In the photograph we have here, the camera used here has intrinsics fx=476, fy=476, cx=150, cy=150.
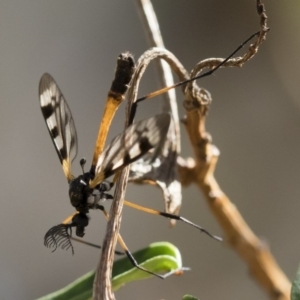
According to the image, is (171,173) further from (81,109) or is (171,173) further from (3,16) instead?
(3,16)

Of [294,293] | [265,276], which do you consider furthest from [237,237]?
[294,293]

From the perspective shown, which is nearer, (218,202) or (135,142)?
(135,142)

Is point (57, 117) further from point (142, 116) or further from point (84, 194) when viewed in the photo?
point (142, 116)

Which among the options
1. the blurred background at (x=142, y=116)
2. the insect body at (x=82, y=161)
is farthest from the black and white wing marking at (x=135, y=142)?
the blurred background at (x=142, y=116)

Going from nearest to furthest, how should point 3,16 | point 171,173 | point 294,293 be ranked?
point 294,293, point 171,173, point 3,16

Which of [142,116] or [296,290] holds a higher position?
[142,116]

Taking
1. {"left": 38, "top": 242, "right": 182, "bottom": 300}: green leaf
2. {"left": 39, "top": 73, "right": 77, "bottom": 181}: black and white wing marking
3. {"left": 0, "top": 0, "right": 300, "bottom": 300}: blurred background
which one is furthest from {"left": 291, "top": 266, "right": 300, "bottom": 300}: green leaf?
{"left": 0, "top": 0, "right": 300, "bottom": 300}: blurred background

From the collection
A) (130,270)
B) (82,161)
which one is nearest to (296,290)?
(130,270)
